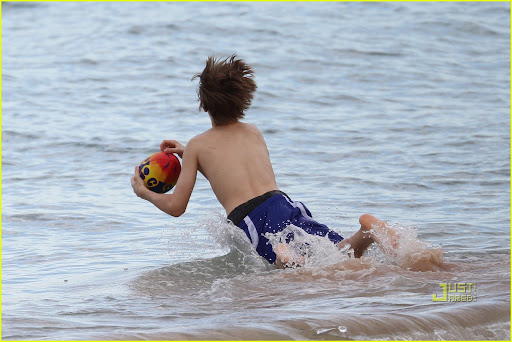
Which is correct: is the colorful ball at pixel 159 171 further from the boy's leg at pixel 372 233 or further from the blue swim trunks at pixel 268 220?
the boy's leg at pixel 372 233

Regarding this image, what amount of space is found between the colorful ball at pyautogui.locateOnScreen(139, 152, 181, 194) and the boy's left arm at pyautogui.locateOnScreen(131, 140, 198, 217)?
0.31 feet

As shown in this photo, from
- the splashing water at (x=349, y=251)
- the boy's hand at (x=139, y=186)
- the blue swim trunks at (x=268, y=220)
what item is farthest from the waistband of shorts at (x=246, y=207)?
the boy's hand at (x=139, y=186)

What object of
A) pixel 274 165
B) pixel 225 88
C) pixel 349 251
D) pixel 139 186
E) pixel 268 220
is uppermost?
pixel 225 88

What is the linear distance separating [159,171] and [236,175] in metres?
0.55

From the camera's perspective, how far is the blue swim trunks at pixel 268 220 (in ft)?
17.8

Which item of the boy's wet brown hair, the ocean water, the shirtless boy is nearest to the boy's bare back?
the shirtless boy

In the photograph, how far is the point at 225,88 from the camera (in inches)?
215

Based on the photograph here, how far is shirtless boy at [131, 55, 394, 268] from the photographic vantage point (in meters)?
5.44

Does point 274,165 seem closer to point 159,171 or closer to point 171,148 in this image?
point 171,148

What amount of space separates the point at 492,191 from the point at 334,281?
13.9 ft

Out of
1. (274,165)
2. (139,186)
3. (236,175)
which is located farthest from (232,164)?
(274,165)

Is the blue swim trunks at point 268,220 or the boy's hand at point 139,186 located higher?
the boy's hand at point 139,186

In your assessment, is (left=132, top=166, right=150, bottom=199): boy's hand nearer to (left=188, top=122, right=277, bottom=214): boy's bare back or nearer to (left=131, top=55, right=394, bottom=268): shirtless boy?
(left=131, top=55, right=394, bottom=268): shirtless boy

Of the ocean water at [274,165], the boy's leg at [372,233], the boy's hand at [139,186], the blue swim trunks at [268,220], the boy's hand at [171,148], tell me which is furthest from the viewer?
the boy's hand at [171,148]
